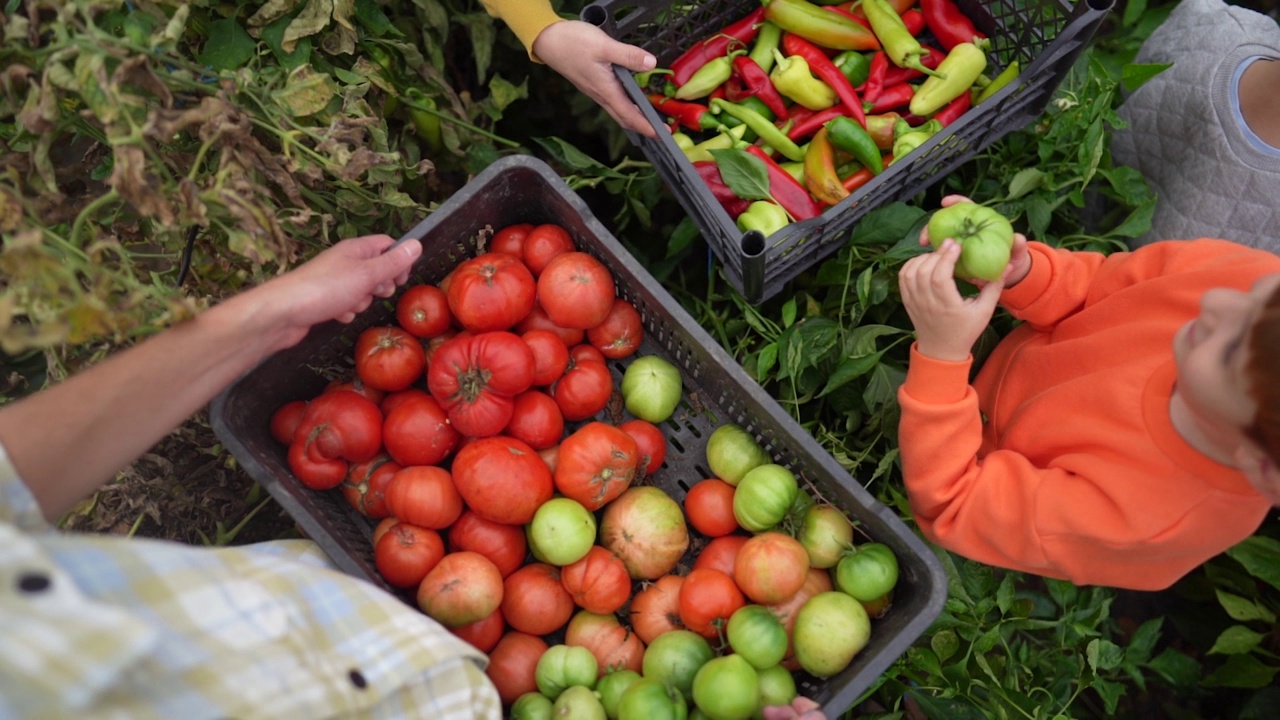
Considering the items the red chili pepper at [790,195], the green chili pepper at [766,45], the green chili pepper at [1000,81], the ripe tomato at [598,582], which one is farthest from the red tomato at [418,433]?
the green chili pepper at [1000,81]

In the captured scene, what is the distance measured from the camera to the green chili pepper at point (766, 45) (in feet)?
6.26

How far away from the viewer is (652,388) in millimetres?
1642

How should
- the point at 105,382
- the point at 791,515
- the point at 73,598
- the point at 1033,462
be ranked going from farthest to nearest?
the point at 791,515 < the point at 1033,462 < the point at 105,382 < the point at 73,598

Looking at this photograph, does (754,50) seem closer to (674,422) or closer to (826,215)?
(826,215)

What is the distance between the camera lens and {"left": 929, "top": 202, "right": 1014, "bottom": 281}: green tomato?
1299mm

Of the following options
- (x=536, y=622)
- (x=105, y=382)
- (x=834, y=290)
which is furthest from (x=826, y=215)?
(x=105, y=382)

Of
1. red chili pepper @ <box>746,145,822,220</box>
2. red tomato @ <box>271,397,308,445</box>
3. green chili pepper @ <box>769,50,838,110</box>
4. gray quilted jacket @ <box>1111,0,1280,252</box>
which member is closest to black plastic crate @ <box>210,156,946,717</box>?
red tomato @ <box>271,397,308,445</box>

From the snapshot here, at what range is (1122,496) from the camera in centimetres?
120

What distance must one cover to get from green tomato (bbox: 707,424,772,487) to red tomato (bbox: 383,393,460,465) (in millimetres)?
529

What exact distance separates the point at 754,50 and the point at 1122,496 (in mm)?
1280

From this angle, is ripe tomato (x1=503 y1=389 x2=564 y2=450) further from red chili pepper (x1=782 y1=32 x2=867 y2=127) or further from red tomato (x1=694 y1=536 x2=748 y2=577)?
red chili pepper (x1=782 y1=32 x2=867 y2=127)

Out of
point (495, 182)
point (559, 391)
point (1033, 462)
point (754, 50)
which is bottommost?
point (1033, 462)

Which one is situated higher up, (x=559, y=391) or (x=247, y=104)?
(x=247, y=104)

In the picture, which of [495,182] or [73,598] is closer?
[73,598]
